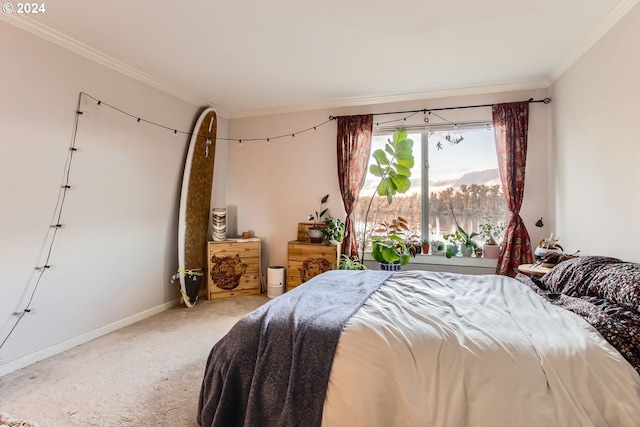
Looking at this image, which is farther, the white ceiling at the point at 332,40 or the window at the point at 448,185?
the window at the point at 448,185

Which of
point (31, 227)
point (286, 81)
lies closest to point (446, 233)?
point (286, 81)

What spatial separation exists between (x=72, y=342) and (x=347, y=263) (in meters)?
2.67

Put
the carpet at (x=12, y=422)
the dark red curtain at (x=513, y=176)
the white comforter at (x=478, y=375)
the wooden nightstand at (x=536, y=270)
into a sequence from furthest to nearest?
the dark red curtain at (x=513, y=176) < the wooden nightstand at (x=536, y=270) < the carpet at (x=12, y=422) < the white comforter at (x=478, y=375)

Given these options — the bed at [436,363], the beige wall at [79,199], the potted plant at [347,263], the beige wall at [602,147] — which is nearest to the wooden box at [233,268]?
the beige wall at [79,199]

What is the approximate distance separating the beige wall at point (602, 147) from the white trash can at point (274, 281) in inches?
123

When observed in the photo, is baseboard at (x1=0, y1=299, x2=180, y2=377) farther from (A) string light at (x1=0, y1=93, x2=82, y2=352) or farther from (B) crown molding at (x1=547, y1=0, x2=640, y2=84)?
(B) crown molding at (x1=547, y1=0, x2=640, y2=84)

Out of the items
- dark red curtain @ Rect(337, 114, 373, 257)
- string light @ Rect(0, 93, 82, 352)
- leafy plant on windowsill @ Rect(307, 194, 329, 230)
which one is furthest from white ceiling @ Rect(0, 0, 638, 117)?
leafy plant on windowsill @ Rect(307, 194, 329, 230)

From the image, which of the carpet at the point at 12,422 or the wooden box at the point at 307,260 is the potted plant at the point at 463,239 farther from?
the carpet at the point at 12,422

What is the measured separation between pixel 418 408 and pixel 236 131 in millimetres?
4173

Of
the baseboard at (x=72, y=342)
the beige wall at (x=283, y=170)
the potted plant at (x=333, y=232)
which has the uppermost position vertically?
the beige wall at (x=283, y=170)

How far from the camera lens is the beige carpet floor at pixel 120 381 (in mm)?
1719

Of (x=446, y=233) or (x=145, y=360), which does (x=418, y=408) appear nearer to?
(x=145, y=360)

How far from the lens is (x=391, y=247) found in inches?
140

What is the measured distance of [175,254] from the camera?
12.1 feet
